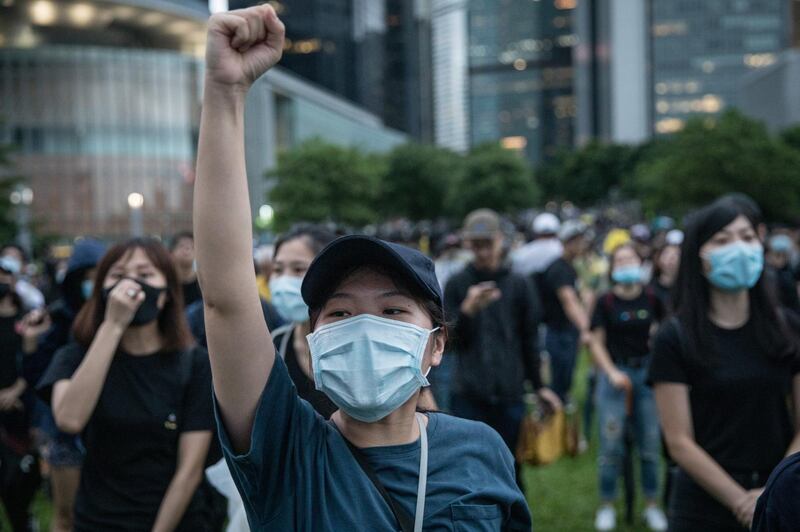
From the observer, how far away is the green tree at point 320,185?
1911 inches

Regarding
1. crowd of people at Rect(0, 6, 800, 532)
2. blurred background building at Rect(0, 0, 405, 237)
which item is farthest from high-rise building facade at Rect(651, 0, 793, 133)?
crowd of people at Rect(0, 6, 800, 532)

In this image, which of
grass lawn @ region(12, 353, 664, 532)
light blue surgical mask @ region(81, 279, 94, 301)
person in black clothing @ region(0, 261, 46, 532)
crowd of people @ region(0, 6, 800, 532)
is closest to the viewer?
crowd of people @ region(0, 6, 800, 532)

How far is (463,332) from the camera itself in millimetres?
5852

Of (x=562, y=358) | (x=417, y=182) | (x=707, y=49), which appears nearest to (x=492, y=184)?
(x=417, y=182)

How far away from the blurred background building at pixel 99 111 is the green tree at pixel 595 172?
62.6 m

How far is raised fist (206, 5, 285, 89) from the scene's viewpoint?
1.64 meters

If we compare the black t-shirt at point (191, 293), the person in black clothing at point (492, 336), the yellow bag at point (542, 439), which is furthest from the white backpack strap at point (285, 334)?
the yellow bag at point (542, 439)

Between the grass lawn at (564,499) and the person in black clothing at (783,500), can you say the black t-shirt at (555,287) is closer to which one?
the grass lawn at (564,499)

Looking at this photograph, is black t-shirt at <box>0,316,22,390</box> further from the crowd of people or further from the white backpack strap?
the white backpack strap

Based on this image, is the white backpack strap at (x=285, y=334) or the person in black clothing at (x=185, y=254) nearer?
the white backpack strap at (x=285, y=334)

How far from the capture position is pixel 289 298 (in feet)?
12.2

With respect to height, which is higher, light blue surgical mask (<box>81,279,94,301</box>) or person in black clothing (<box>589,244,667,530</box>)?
light blue surgical mask (<box>81,279,94,301</box>)

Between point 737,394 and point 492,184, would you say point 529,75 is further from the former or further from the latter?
point 737,394

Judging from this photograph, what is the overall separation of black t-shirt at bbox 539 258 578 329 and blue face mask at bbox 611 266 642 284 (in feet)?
6.18
